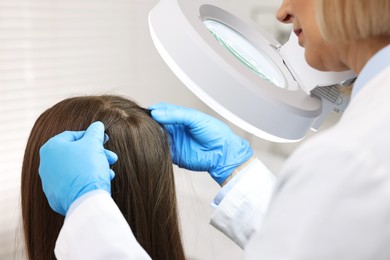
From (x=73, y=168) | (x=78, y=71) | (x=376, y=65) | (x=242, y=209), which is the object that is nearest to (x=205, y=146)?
(x=242, y=209)

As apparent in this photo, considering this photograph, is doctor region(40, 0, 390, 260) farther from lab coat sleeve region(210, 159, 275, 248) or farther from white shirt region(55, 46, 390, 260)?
lab coat sleeve region(210, 159, 275, 248)

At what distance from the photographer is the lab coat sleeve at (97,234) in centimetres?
82

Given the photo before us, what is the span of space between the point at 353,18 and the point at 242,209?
0.69m

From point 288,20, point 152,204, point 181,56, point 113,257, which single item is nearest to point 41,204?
point 152,204

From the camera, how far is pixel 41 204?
110 centimetres

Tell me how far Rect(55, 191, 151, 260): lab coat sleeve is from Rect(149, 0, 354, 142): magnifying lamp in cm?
27

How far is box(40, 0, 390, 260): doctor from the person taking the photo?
1.63ft

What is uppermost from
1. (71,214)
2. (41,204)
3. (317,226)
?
(317,226)

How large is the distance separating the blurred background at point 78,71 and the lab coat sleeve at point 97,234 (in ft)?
3.30

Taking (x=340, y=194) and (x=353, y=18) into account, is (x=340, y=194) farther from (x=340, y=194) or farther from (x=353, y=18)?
(x=353, y=18)

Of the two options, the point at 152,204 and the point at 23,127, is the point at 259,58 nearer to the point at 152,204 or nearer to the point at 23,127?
the point at 152,204

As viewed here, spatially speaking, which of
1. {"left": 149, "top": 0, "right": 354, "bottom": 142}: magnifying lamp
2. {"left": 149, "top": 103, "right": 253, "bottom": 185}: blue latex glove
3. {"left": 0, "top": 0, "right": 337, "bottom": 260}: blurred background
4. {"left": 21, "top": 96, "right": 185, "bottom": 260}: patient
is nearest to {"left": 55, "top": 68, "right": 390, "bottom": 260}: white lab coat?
{"left": 149, "top": 0, "right": 354, "bottom": 142}: magnifying lamp

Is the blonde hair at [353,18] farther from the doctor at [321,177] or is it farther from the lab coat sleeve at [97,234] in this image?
the lab coat sleeve at [97,234]

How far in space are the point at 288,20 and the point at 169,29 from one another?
22 cm
